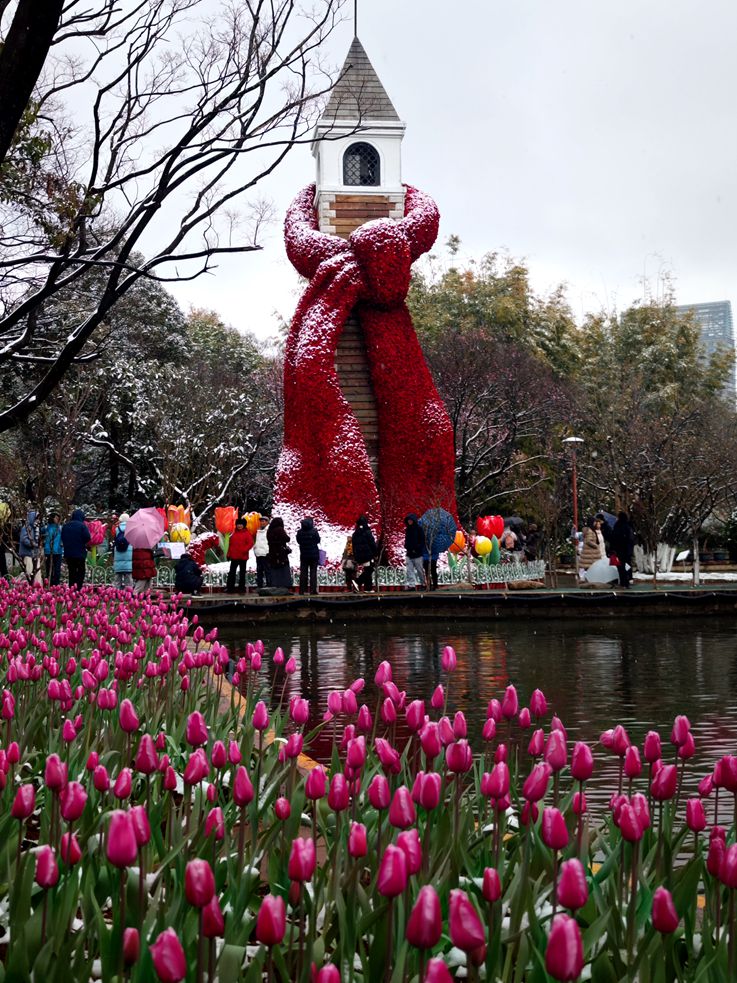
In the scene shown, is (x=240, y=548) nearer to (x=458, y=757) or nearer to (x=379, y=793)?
(x=458, y=757)

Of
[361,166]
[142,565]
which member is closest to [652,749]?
[142,565]

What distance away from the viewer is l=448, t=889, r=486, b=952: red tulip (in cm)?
170

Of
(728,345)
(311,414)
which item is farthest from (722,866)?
(728,345)

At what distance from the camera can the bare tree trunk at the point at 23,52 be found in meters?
6.45

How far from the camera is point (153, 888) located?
9.98ft

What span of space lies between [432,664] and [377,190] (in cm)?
1707

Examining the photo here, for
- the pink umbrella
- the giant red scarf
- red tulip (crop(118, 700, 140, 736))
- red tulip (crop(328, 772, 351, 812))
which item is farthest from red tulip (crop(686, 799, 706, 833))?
the giant red scarf

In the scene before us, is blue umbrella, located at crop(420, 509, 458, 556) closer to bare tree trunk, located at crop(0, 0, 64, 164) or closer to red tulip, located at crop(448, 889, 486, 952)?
bare tree trunk, located at crop(0, 0, 64, 164)

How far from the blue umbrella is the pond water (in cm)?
479

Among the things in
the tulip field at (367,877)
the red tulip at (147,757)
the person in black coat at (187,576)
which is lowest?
the tulip field at (367,877)

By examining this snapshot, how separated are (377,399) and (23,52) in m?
19.9

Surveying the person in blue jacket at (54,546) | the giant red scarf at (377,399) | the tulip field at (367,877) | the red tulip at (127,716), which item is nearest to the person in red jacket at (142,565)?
the person in blue jacket at (54,546)

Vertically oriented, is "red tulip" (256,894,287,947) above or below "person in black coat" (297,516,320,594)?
below

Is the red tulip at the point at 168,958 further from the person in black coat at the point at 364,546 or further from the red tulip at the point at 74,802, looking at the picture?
the person in black coat at the point at 364,546
